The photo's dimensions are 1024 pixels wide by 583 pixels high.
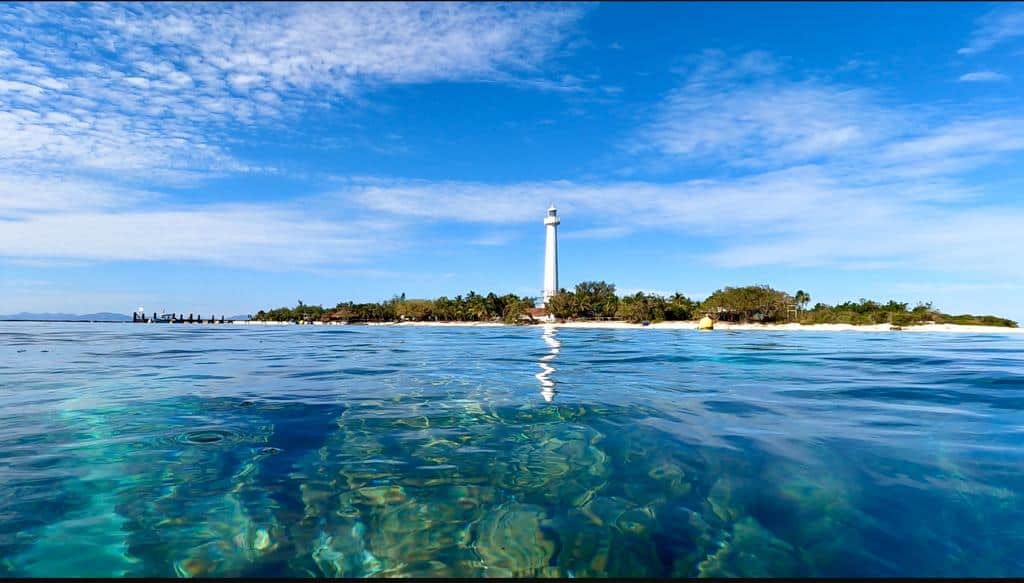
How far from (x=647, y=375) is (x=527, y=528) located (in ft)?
32.3

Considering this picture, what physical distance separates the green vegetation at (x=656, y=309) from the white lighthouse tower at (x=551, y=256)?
7.94 meters

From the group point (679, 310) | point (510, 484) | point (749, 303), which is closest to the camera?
point (510, 484)

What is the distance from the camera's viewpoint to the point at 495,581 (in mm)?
3168

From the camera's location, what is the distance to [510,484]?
485cm

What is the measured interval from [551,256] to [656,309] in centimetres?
3212

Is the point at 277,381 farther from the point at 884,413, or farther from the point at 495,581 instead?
the point at 884,413

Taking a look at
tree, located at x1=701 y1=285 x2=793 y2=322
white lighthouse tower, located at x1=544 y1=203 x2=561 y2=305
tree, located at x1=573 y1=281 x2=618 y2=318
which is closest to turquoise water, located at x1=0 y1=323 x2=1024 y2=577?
tree, located at x1=701 y1=285 x2=793 y2=322

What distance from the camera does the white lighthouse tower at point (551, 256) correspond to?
10256cm

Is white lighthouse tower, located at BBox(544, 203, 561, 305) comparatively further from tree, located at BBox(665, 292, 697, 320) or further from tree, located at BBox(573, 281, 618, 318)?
tree, located at BBox(665, 292, 697, 320)

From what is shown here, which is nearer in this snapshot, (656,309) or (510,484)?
(510,484)

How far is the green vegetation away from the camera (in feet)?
211

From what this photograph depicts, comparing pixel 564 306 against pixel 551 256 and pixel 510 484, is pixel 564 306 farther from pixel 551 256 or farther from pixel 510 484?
pixel 510 484

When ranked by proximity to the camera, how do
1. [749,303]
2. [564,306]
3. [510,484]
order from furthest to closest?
[564,306], [749,303], [510,484]

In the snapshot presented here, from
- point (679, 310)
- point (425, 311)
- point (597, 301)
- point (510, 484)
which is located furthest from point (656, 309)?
point (510, 484)
